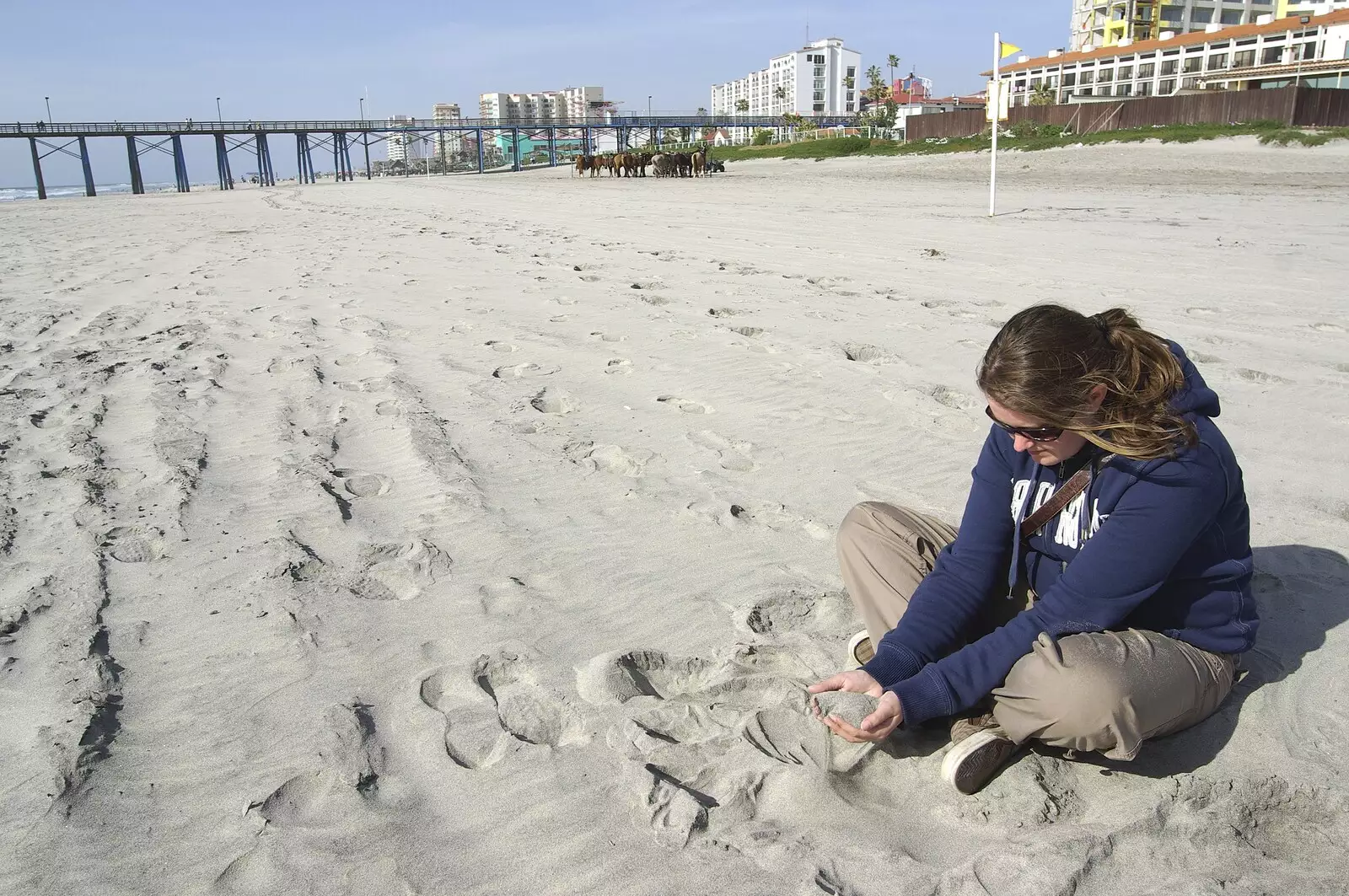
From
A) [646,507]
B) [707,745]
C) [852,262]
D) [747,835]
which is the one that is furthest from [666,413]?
[852,262]

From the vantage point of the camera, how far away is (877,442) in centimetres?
354

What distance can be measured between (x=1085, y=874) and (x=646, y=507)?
5.77 feet

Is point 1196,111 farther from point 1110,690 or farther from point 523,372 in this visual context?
point 1110,690

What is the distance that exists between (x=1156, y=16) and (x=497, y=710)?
79.4 meters

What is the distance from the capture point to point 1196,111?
1007 inches

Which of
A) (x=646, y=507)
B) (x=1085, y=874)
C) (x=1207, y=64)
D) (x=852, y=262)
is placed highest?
(x=1207, y=64)

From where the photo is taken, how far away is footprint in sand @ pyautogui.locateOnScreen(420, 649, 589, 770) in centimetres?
192

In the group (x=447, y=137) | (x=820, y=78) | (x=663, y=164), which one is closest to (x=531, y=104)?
(x=820, y=78)

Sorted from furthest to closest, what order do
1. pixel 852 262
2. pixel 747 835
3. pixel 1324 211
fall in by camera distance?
pixel 1324 211
pixel 852 262
pixel 747 835

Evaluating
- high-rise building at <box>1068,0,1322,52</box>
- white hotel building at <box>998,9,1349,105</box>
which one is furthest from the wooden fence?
high-rise building at <box>1068,0,1322,52</box>

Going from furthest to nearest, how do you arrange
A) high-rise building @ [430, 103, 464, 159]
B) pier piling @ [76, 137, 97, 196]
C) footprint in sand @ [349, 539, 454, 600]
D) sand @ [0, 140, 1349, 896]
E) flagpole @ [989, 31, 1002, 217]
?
high-rise building @ [430, 103, 464, 159]
pier piling @ [76, 137, 97, 196]
flagpole @ [989, 31, 1002, 217]
footprint in sand @ [349, 539, 454, 600]
sand @ [0, 140, 1349, 896]

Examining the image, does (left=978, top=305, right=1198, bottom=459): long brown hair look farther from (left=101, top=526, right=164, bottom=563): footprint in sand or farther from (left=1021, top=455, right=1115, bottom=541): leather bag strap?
(left=101, top=526, right=164, bottom=563): footprint in sand

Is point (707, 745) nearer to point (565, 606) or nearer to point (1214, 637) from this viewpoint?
point (565, 606)

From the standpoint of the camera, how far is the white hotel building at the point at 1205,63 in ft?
136
